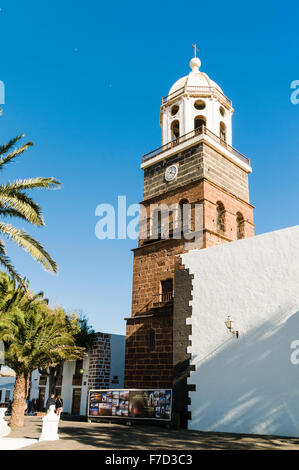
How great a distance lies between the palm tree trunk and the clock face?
1190 cm

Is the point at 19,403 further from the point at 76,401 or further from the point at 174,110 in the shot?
the point at 174,110

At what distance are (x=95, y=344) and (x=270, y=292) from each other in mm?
15118

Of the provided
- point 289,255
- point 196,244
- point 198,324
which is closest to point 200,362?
point 198,324

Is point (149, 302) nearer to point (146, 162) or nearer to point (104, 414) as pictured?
point (104, 414)

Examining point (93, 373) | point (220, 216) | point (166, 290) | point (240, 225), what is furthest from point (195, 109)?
point (93, 373)

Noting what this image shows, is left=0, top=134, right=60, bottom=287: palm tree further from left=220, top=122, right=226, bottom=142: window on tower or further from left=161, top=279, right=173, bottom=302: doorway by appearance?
left=220, top=122, right=226, bottom=142: window on tower

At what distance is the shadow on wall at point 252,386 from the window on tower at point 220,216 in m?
8.03

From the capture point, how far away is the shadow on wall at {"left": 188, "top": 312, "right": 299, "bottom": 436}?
454 inches

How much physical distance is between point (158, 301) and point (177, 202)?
16.5 ft

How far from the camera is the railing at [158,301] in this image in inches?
726

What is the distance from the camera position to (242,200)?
71.1 feet

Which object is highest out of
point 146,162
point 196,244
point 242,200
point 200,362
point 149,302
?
point 146,162

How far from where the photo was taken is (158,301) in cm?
1888
